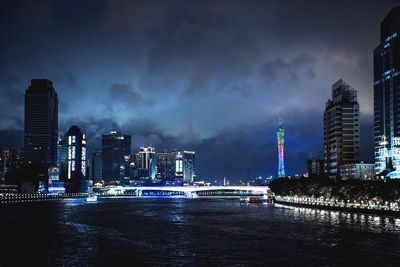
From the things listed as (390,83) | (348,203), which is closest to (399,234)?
(348,203)

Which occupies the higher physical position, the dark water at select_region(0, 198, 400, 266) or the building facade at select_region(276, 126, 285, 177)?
the building facade at select_region(276, 126, 285, 177)

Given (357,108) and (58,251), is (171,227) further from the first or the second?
(357,108)

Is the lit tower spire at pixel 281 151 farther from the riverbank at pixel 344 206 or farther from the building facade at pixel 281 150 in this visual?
the riverbank at pixel 344 206

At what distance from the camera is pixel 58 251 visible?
48312 mm

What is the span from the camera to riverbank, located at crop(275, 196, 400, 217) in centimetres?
8182

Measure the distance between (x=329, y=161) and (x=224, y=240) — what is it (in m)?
128

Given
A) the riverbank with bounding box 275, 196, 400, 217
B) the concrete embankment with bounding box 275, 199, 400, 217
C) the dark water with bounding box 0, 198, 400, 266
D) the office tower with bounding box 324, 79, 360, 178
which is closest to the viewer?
the dark water with bounding box 0, 198, 400, 266

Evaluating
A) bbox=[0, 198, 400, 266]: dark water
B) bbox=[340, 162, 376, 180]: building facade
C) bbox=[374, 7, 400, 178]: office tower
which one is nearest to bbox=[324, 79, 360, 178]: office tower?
bbox=[340, 162, 376, 180]: building facade

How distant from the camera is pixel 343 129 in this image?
168m

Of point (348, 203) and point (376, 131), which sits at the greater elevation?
point (376, 131)

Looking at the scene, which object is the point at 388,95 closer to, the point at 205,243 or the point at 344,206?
the point at 344,206

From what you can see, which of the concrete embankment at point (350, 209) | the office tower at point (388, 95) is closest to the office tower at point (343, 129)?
the office tower at point (388, 95)

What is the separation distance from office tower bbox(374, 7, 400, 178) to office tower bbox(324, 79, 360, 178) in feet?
21.9

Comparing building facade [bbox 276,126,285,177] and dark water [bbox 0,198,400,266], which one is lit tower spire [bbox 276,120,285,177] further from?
dark water [bbox 0,198,400,266]
